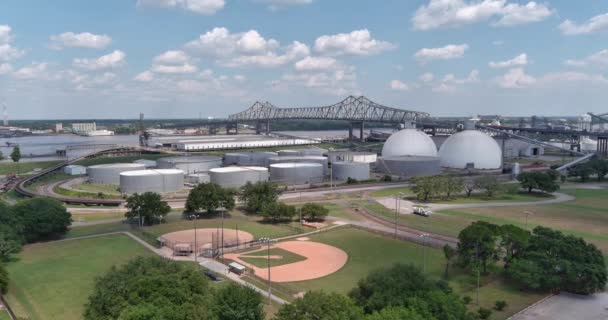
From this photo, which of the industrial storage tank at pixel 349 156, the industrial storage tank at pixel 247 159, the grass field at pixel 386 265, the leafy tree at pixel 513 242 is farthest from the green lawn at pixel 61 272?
the industrial storage tank at pixel 349 156

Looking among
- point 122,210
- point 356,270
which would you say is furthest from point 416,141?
point 356,270

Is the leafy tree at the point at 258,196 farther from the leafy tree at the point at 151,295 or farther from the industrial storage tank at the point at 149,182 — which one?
the leafy tree at the point at 151,295

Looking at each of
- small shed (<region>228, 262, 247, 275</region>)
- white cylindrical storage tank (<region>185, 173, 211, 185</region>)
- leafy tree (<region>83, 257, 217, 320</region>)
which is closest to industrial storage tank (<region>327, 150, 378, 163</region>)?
white cylindrical storage tank (<region>185, 173, 211, 185</region>)

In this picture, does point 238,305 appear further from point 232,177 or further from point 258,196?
point 232,177

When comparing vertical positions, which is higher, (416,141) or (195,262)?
(416,141)

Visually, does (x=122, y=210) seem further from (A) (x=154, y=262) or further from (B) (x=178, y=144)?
(B) (x=178, y=144)

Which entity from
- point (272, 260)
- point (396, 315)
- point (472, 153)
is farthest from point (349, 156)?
point (396, 315)

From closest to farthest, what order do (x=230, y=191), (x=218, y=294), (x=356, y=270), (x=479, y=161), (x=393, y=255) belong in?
(x=218, y=294) < (x=356, y=270) < (x=393, y=255) < (x=230, y=191) < (x=479, y=161)
